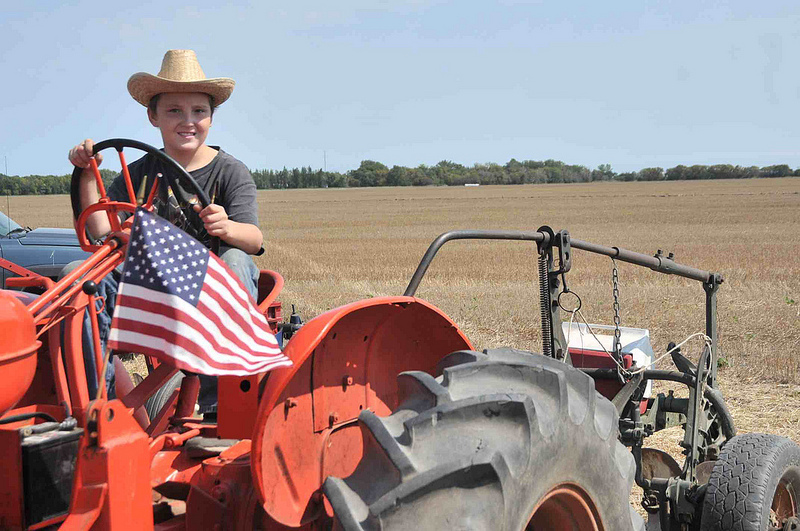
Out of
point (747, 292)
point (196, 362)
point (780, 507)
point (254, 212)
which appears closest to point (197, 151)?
point (254, 212)

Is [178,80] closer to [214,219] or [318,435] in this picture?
[214,219]

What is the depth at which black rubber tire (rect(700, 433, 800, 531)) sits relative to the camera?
11.1ft

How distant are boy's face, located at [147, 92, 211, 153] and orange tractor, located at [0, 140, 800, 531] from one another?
262mm

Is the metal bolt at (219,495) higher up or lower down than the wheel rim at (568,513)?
higher up

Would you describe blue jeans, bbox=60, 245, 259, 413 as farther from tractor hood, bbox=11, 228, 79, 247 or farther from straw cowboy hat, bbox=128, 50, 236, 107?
tractor hood, bbox=11, 228, 79, 247

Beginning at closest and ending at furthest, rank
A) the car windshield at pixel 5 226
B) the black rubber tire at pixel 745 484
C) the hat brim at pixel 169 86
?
the hat brim at pixel 169 86
the black rubber tire at pixel 745 484
the car windshield at pixel 5 226

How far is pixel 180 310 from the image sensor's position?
204 centimetres

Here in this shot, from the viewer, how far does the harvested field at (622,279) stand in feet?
24.7

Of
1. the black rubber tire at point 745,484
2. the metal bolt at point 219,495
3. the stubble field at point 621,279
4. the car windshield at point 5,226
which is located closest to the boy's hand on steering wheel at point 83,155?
the metal bolt at point 219,495

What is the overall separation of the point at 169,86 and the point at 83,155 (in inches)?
22.2

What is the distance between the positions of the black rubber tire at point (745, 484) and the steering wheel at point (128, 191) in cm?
235

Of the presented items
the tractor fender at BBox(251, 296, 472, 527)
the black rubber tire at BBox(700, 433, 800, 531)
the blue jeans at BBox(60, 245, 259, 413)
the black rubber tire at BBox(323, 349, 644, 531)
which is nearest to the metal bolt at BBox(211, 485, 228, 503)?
the tractor fender at BBox(251, 296, 472, 527)

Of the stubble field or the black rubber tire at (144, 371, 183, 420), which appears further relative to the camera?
the stubble field

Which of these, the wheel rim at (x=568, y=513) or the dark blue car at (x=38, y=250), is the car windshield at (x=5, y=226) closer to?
the dark blue car at (x=38, y=250)
